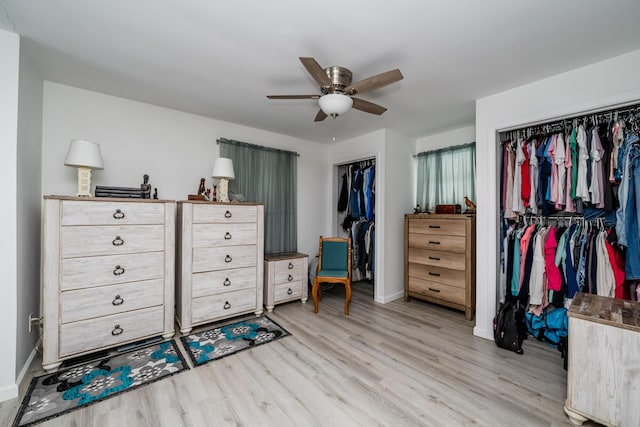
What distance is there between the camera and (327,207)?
15.2ft

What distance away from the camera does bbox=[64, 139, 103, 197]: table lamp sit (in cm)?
216

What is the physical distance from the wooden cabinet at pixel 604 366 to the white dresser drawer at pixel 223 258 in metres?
2.76

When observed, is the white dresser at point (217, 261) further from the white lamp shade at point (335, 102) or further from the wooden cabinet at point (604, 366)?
the wooden cabinet at point (604, 366)

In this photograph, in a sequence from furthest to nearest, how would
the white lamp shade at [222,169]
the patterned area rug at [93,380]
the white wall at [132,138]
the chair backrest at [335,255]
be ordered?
the chair backrest at [335,255] → the white lamp shade at [222,169] → the white wall at [132,138] → the patterned area rug at [93,380]

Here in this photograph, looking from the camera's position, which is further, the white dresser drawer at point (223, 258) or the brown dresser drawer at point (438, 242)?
the brown dresser drawer at point (438, 242)

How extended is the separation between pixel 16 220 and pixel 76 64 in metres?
1.32

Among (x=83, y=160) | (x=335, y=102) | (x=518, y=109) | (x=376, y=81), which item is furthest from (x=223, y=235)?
(x=518, y=109)

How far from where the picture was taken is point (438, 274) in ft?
10.9

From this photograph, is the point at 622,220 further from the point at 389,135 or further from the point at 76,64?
the point at 76,64

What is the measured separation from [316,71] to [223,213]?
1.80m

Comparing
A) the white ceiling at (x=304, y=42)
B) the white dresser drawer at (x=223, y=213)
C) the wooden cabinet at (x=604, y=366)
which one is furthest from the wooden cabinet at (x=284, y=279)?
the wooden cabinet at (x=604, y=366)

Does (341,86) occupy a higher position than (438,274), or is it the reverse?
(341,86)

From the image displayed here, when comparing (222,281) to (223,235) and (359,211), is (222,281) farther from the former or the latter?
(359,211)

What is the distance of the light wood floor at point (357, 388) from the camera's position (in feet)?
5.13
